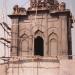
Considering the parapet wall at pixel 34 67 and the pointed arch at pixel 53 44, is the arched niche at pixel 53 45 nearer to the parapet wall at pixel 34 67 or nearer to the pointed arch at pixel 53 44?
the pointed arch at pixel 53 44

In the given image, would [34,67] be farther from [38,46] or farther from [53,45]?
[38,46]

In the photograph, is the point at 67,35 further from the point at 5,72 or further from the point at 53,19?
the point at 5,72

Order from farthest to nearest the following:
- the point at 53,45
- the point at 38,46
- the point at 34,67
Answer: the point at 38,46, the point at 53,45, the point at 34,67

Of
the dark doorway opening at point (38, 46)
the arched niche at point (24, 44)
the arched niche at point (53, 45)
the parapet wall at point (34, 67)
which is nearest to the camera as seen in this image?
the parapet wall at point (34, 67)

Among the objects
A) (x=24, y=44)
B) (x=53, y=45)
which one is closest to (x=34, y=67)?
(x=53, y=45)

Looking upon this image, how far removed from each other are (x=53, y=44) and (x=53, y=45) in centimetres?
7

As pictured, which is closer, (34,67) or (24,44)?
(34,67)

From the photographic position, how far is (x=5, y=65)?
26844 millimetres

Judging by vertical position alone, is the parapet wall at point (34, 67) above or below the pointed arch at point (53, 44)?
below

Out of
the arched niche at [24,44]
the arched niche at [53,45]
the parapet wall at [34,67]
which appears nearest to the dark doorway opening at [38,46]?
the arched niche at [24,44]

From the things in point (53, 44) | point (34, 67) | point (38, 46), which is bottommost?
point (34, 67)

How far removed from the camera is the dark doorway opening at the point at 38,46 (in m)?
29.9

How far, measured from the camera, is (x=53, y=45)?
29391 mm

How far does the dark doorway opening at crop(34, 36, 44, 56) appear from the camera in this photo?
98.2 feet
